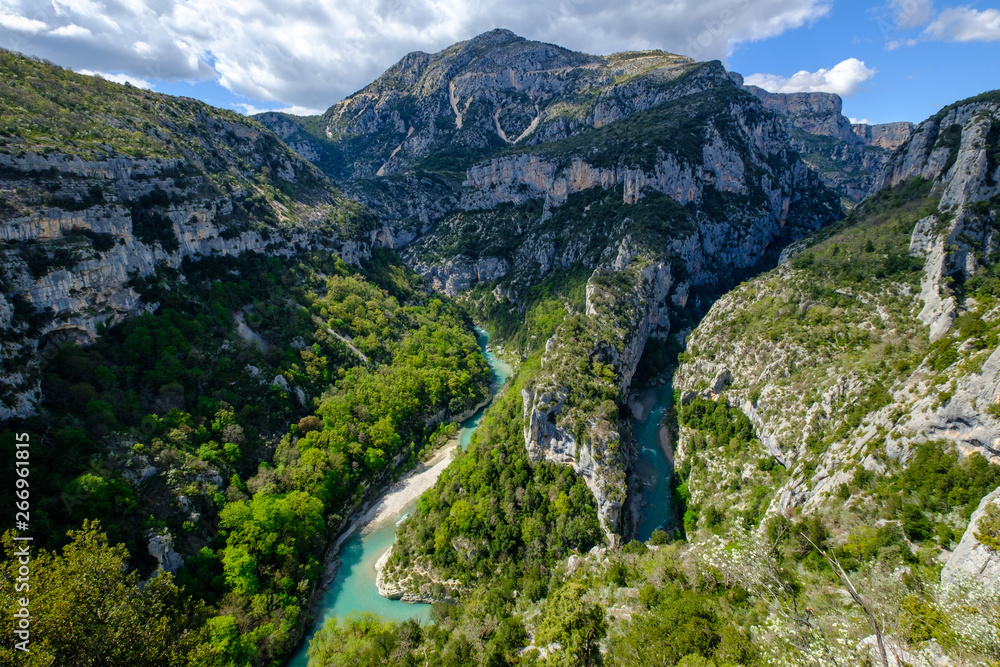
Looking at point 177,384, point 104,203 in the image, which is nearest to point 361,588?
point 177,384

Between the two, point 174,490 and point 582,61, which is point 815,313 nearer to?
point 174,490

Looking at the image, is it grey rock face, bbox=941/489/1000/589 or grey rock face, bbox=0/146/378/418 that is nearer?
grey rock face, bbox=941/489/1000/589

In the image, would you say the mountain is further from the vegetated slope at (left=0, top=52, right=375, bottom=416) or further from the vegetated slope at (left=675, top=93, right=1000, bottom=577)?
the vegetated slope at (left=0, top=52, right=375, bottom=416)

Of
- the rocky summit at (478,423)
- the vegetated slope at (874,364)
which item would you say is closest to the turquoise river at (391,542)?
the rocky summit at (478,423)

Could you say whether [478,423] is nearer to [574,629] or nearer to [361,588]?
[361,588]

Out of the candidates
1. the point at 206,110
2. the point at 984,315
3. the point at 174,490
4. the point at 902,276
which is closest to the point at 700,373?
the point at 902,276
